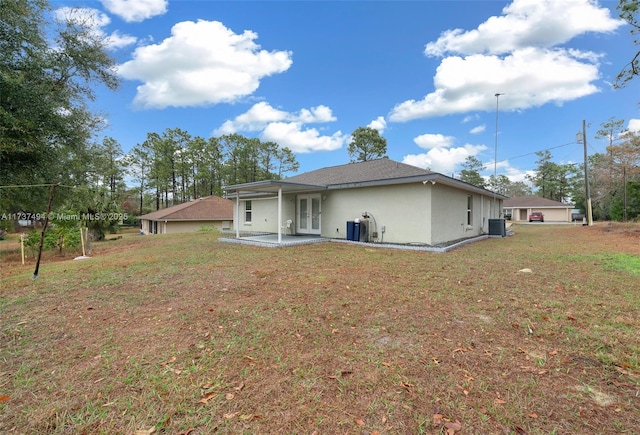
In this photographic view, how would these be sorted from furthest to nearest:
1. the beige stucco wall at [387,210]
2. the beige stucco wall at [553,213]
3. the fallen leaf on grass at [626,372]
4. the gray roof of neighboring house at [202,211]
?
1. the beige stucco wall at [553,213]
2. the gray roof of neighboring house at [202,211]
3. the beige stucco wall at [387,210]
4. the fallen leaf on grass at [626,372]

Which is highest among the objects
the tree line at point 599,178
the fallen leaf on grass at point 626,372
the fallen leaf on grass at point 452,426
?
the tree line at point 599,178

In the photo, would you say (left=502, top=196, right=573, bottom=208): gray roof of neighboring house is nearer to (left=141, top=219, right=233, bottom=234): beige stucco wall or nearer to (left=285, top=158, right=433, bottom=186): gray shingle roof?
(left=285, top=158, right=433, bottom=186): gray shingle roof

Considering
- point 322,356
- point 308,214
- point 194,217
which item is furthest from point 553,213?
point 322,356

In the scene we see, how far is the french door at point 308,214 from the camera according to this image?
13.4 m

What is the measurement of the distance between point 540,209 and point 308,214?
37.1m

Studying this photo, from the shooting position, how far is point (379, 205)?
11.1 meters

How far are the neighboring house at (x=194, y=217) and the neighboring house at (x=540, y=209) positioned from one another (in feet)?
125

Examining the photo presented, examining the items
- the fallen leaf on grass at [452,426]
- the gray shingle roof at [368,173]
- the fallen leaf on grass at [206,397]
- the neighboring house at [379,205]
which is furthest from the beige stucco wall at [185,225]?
the fallen leaf on grass at [452,426]

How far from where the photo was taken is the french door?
1339 centimetres

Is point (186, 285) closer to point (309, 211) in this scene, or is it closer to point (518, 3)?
point (309, 211)

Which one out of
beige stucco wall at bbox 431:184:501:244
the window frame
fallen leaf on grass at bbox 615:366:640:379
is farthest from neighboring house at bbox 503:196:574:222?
fallen leaf on grass at bbox 615:366:640:379

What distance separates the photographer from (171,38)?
1288cm

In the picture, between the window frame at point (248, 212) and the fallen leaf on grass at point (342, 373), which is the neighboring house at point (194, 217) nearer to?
the window frame at point (248, 212)

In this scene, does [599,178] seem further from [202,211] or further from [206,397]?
[202,211]
